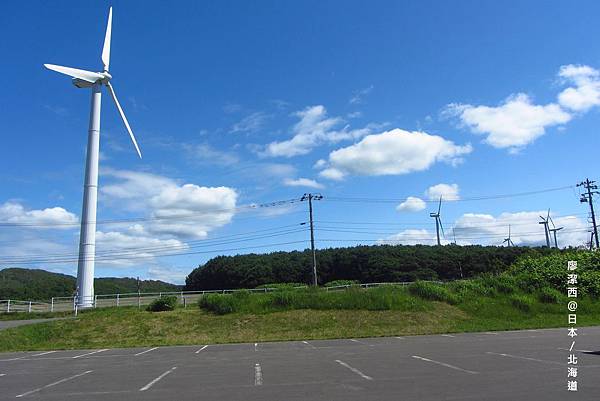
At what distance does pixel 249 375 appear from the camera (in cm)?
1206

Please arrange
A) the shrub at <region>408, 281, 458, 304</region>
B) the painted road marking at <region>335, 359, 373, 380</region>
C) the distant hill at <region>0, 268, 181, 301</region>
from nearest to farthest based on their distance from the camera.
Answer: the painted road marking at <region>335, 359, 373, 380</region>, the shrub at <region>408, 281, 458, 304</region>, the distant hill at <region>0, 268, 181, 301</region>

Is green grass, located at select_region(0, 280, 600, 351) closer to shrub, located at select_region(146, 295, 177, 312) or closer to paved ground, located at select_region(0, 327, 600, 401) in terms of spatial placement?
shrub, located at select_region(146, 295, 177, 312)

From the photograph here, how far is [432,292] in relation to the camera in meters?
34.1

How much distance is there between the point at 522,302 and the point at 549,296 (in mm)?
2965

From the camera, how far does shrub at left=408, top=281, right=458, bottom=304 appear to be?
111ft

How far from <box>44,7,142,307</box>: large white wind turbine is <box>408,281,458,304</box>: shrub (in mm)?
26511

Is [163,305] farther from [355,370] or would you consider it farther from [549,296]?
[549,296]

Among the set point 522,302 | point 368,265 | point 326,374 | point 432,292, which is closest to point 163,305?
point 432,292

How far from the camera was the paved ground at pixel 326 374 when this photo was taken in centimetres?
920

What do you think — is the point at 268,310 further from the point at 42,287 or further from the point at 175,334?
the point at 42,287

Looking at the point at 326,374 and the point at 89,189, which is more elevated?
the point at 89,189

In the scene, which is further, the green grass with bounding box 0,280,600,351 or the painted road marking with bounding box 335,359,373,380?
the green grass with bounding box 0,280,600,351

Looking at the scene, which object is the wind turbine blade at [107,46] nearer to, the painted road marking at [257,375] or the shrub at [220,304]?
the shrub at [220,304]

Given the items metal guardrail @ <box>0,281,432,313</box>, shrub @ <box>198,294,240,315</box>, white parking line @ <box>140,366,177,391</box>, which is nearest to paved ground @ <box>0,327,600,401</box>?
white parking line @ <box>140,366,177,391</box>
